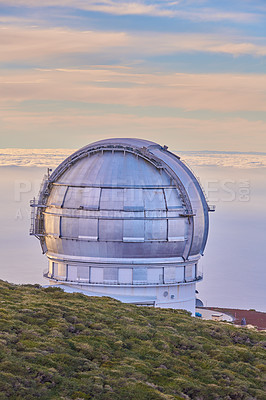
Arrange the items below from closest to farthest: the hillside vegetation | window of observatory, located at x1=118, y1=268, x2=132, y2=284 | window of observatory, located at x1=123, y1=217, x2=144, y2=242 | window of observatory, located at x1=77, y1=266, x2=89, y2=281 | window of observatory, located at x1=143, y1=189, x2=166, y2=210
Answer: the hillside vegetation, window of observatory, located at x1=123, y1=217, x2=144, y2=242, window of observatory, located at x1=143, y1=189, x2=166, y2=210, window of observatory, located at x1=118, y1=268, x2=132, y2=284, window of observatory, located at x1=77, y1=266, x2=89, y2=281

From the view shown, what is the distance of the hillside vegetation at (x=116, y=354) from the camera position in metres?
17.8

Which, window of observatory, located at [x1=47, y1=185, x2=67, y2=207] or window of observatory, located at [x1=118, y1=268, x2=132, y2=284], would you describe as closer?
window of observatory, located at [x1=118, y1=268, x2=132, y2=284]

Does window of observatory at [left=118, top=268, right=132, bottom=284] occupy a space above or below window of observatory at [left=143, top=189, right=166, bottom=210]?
below

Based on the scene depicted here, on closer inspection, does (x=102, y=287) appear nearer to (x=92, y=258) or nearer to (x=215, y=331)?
(x=92, y=258)

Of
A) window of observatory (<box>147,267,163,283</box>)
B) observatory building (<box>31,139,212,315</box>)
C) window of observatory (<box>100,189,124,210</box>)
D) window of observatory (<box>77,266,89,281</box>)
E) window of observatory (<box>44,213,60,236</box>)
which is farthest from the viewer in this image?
window of observatory (<box>44,213,60,236</box>)

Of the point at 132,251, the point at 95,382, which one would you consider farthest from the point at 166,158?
the point at 95,382

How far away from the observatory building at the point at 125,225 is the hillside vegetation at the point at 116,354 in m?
8.87

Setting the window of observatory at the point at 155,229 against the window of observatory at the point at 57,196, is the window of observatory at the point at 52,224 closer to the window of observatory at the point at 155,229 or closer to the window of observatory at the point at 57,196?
the window of observatory at the point at 57,196

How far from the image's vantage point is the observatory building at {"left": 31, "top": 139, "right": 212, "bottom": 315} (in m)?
37.3

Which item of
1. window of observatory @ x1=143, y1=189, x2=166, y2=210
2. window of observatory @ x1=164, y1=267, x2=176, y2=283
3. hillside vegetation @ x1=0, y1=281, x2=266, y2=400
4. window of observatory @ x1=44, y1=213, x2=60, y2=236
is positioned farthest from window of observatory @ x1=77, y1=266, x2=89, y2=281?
hillside vegetation @ x1=0, y1=281, x2=266, y2=400

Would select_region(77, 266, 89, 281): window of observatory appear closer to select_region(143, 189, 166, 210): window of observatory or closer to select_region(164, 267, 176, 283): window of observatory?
select_region(164, 267, 176, 283): window of observatory

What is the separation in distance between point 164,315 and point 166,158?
13.6m

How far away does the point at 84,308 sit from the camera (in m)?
26.1

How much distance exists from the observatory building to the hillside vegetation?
8866 mm
